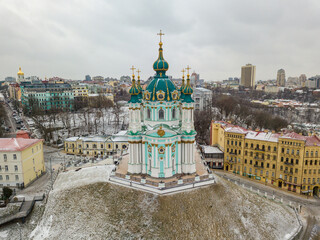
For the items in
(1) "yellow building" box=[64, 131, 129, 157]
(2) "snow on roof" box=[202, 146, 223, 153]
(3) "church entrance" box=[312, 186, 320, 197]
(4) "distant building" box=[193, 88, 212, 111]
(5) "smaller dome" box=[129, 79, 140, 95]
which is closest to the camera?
(5) "smaller dome" box=[129, 79, 140, 95]

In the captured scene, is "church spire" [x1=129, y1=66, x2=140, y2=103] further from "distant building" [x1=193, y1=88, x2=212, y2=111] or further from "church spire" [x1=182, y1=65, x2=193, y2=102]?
"distant building" [x1=193, y1=88, x2=212, y2=111]

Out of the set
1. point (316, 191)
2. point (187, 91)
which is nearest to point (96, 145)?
point (187, 91)

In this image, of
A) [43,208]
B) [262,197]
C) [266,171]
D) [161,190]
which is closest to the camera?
[161,190]

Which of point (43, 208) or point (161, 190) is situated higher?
point (161, 190)

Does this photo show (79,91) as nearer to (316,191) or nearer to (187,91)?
(187,91)

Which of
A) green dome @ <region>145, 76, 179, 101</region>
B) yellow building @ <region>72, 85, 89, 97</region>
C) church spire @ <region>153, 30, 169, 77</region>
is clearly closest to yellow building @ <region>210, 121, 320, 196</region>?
green dome @ <region>145, 76, 179, 101</region>

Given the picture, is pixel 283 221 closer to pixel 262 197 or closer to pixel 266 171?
pixel 262 197

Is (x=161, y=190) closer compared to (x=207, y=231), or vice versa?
(x=207, y=231)

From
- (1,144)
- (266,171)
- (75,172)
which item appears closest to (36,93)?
(1,144)
